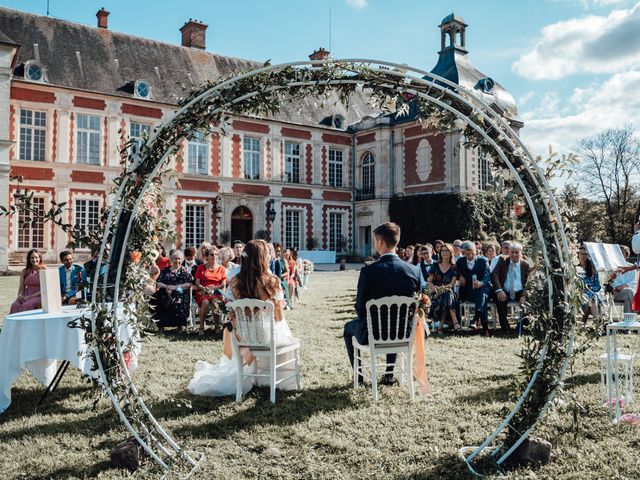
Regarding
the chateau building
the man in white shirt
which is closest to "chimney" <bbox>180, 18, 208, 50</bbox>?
the chateau building

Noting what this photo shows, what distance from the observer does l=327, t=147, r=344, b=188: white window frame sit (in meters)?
26.1

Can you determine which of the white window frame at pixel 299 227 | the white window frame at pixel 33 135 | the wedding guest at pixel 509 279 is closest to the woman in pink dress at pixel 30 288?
the wedding guest at pixel 509 279

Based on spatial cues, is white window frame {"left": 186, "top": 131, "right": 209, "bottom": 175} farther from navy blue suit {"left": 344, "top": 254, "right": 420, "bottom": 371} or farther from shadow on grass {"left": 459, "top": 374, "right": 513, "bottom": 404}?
shadow on grass {"left": 459, "top": 374, "right": 513, "bottom": 404}

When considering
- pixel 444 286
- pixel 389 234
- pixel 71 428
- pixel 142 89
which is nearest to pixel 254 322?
pixel 389 234

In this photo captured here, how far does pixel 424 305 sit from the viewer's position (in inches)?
174

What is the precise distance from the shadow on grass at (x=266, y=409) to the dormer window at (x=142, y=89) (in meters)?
18.4

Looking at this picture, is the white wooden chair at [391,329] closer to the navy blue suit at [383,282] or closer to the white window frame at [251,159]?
the navy blue suit at [383,282]

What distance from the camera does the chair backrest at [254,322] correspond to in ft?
14.1

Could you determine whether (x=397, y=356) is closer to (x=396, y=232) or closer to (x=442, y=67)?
(x=396, y=232)

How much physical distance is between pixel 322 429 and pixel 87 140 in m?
19.1

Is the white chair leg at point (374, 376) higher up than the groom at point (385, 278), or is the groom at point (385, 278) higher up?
the groom at point (385, 278)

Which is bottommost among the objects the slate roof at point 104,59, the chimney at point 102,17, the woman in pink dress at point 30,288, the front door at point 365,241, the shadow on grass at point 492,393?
the shadow on grass at point 492,393

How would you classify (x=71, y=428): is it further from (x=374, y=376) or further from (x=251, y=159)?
(x=251, y=159)

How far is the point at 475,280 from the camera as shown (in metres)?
7.41
